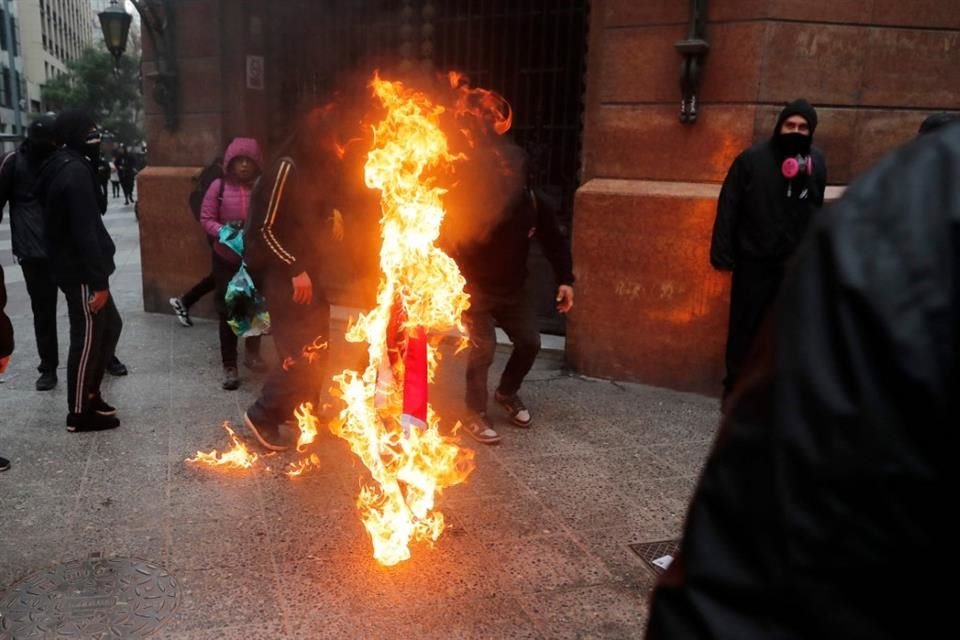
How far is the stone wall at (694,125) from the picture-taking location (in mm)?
6086

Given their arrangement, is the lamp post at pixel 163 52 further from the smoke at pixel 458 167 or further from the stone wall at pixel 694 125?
the stone wall at pixel 694 125

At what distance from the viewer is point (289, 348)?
5105mm

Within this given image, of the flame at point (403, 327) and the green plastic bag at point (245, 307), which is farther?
the green plastic bag at point (245, 307)

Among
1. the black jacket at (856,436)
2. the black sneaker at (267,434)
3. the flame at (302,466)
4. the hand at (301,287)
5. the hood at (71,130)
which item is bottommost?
the flame at (302,466)

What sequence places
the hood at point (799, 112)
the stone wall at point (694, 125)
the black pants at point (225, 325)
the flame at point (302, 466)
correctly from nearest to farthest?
the flame at point (302, 466), the hood at point (799, 112), the stone wall at point (694, 125), the black pants at point (225, 325)

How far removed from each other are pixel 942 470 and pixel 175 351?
25.1ft

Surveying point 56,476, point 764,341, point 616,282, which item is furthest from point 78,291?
point 764,341

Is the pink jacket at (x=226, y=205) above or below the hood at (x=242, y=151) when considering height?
below

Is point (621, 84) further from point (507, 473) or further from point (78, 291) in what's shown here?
point (78, 291)

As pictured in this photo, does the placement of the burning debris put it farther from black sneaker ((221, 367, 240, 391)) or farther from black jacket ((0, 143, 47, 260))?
black jacket ((0, 143, 47, 260))

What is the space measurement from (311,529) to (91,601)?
1050 mm

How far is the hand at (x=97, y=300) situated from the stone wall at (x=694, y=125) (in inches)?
140

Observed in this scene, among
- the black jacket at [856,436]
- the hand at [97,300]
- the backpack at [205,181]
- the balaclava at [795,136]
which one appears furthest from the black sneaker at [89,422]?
the black jacket at [856,436]

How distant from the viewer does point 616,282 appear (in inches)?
265
